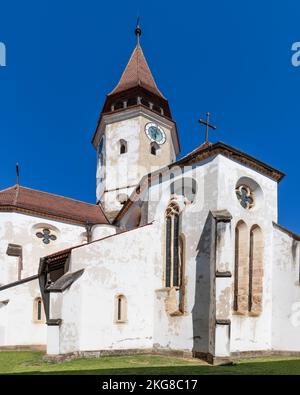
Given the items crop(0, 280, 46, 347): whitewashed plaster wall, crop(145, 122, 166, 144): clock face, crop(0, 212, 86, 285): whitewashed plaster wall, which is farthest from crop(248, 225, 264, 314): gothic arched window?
crop(145, 122, 166, 144): clock face

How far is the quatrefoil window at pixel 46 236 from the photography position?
21.6 m

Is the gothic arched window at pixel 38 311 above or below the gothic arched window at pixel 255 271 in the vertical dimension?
below

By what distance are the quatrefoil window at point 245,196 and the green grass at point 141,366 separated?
6133 mm

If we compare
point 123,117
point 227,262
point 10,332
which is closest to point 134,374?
point 227,262

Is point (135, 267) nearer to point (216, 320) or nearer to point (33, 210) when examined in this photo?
point (216, 320)

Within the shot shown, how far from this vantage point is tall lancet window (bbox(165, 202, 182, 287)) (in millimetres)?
14734

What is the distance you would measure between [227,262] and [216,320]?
2.03 meters

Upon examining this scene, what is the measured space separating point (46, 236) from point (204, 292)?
12.1m

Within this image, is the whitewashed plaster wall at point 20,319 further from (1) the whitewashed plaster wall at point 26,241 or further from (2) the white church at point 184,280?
(1) the whitewashed plaster wall at point 26,241

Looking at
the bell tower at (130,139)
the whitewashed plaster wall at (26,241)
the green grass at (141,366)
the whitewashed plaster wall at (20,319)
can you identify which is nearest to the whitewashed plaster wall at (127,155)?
the bell tower at (130,139)

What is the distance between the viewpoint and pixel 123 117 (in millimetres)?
26609

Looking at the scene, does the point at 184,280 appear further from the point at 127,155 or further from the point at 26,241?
the point at 127,155

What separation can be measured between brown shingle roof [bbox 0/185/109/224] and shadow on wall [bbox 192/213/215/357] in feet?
37.6
